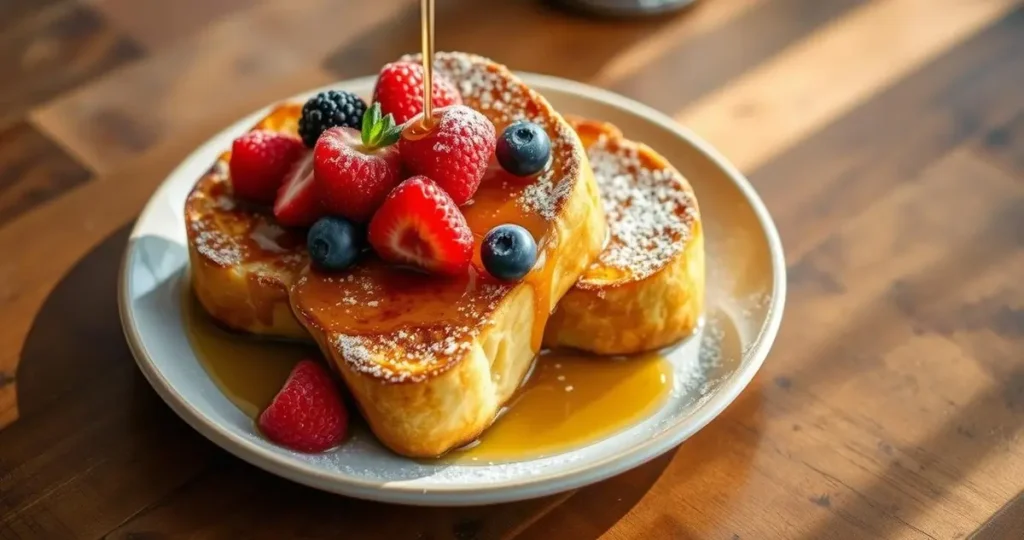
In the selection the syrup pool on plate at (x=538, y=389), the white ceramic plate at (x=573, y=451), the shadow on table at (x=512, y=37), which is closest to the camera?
the white ceramic plate at (x=573, y=451)

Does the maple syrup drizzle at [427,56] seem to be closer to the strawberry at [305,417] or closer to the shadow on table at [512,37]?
the strawberry at [305,417]

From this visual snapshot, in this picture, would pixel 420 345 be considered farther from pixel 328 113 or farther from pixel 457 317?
pixel 328 113

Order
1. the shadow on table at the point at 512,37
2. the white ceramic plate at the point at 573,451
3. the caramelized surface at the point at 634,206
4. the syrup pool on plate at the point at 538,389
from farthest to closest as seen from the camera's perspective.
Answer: the shadow on table at the point at 512,37 < the caramelized surface at the point at 634,206 < the syrup pool on plate at the point at 538,389 < the white ceramic plate at the point at 573,451

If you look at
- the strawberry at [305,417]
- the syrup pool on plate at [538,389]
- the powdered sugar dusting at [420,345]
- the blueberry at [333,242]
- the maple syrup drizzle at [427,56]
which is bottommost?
the syrup pool on plate at [538,389]

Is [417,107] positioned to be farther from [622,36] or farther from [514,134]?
[622,36]

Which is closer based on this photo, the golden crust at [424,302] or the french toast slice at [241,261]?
the golden crust at [424,302]

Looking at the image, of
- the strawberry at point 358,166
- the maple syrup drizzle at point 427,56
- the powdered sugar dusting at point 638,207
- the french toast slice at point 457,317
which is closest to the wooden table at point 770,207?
the french toast slice at point 457,317

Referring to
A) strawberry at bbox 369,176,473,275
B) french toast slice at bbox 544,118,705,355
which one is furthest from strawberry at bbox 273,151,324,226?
french toast slice at bbox 544,118,705,355

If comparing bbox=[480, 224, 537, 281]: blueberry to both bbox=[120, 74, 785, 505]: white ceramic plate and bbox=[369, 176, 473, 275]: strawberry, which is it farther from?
bbox=[120, 74, 785, 505]: white ceramic plate
